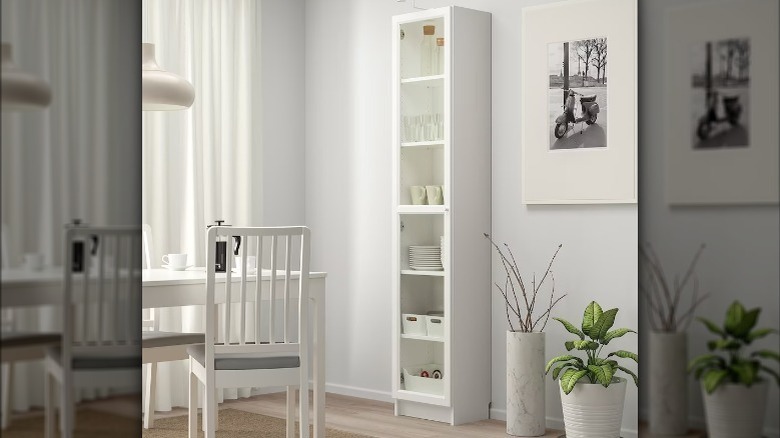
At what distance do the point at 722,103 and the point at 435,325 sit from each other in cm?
378

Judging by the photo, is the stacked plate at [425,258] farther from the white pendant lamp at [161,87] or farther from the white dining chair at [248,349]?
the white pendant lamp at [161,87]

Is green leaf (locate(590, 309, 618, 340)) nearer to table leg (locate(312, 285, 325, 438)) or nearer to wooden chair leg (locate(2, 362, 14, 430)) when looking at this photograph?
table leg (locate(312, 285, 325, 438))

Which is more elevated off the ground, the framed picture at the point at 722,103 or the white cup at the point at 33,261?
the framed picture at the point at 722,103

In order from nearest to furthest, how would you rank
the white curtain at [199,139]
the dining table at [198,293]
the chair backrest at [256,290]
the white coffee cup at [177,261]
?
the chair backrest at [256,290] → the dining table at [198,293] → the white coffee cup at [177,261] → the white curtain at [199,139]

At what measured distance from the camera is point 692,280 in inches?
32.6

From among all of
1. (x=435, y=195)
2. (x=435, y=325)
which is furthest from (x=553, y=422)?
(x=435, y=195)

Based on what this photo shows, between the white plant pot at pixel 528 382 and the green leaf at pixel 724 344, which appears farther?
the white plant pot at pixel 528 382

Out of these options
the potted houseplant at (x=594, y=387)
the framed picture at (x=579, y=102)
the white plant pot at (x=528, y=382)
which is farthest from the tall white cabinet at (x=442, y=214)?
the potted houseplant at (x=594, y=387)

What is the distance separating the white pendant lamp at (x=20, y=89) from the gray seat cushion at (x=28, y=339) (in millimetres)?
201

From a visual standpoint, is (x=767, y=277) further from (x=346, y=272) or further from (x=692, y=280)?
(x=346, y=272)

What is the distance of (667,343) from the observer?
2.75ft

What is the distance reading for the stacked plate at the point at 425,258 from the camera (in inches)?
179

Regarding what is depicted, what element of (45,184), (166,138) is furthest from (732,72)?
(166,138)

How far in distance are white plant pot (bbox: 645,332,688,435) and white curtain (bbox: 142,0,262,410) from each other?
162 inches
